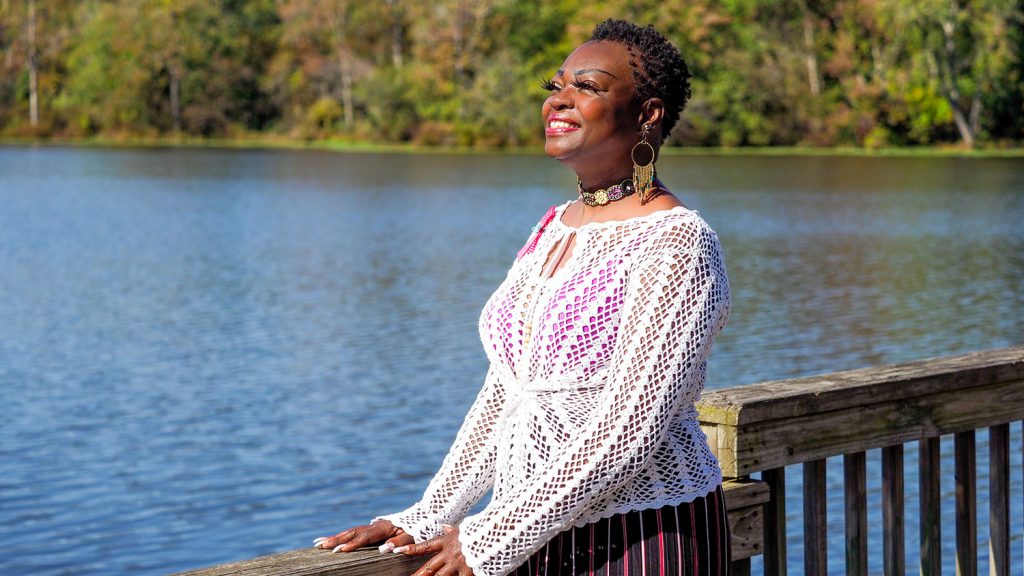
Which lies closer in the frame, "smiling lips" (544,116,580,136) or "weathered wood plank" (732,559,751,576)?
"smiling lips" (544,116,580,136)

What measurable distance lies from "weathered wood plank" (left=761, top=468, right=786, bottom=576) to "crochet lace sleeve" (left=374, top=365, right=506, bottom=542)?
59 centimetres

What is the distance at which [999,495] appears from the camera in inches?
128

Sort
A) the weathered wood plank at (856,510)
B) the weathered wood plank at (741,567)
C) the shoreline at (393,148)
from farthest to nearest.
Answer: the shoreline at (393,148) → the weathered wood plank at (856,510) → the weathered wood plank at (741,567)

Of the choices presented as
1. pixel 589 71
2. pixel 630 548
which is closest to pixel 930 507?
pixel 630 548

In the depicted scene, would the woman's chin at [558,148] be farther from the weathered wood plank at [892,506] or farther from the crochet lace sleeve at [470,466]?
the weathered wood plank at [892,506]

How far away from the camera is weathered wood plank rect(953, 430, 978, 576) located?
3131 millimetres

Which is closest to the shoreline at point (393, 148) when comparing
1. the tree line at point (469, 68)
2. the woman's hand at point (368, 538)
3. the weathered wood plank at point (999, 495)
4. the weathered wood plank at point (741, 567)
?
the tree line at point (469, 68)

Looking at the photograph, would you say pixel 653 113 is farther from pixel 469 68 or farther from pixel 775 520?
pixel 469 68

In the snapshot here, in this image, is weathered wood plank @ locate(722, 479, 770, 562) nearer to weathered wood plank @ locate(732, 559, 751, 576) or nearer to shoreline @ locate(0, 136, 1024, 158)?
weathered wood plank @ locate(732, 559, 751, 576)

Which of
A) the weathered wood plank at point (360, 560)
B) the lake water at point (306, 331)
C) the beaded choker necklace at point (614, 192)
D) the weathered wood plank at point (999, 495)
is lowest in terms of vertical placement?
the lake water at point (306, 331)

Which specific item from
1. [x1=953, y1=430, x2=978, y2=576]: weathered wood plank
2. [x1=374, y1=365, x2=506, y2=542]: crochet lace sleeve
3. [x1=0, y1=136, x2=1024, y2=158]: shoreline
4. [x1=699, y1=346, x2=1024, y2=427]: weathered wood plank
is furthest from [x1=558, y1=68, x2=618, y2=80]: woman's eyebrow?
→ [x1=0, y1=136, x2=1024, y2=158]: shoreline

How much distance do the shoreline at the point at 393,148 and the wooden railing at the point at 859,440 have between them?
5348 centimetres

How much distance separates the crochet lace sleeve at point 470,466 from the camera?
250cm

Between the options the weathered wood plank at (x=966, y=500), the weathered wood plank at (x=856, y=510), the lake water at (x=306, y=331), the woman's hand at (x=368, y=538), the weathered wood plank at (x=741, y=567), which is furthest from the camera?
the lake water at (x=306, y=331)
